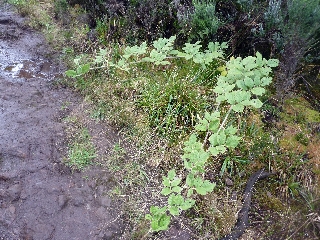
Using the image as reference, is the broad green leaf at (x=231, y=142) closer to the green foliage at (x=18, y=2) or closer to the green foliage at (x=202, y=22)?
the green foliage at (x=202, y=22)

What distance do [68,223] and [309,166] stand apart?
2.34m

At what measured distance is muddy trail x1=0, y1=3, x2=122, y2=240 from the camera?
2.93 meters

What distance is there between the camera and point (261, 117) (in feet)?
12.1

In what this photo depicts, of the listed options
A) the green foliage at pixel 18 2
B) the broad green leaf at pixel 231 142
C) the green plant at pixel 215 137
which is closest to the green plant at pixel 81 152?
the green plant at pixel 215 137

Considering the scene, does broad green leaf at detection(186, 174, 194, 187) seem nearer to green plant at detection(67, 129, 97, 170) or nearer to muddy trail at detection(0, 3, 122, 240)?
muddy trail at detection(0, 3, 122, 240)

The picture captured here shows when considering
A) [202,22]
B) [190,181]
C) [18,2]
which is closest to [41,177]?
[190,181]

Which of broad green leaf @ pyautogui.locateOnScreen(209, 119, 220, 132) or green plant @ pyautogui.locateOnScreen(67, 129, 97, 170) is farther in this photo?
green plant @ pyautogui.locateOnScreen(67, 129, 97, 170)

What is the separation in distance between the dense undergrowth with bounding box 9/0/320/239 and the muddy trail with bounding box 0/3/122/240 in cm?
19

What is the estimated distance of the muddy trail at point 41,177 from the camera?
2.93 m

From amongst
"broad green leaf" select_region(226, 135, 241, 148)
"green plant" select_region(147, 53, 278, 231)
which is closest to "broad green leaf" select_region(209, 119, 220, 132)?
"green plant" select_region(147, 53, 278, 231)

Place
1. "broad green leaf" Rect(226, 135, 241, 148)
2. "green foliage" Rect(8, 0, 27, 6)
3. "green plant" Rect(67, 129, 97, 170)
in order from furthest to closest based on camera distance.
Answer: "green foliage" Rect(8, 0, 27, 6)
"green plant" Rect(67, 129, 97, 170)
"broad green leaf" Rect(226, 135, 241, 148)

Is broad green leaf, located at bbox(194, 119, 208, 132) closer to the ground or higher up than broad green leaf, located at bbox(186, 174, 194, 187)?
higher up

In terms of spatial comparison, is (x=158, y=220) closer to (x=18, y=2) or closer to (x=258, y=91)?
(x=258, y=91)

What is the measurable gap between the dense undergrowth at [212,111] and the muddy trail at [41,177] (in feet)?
0.62
